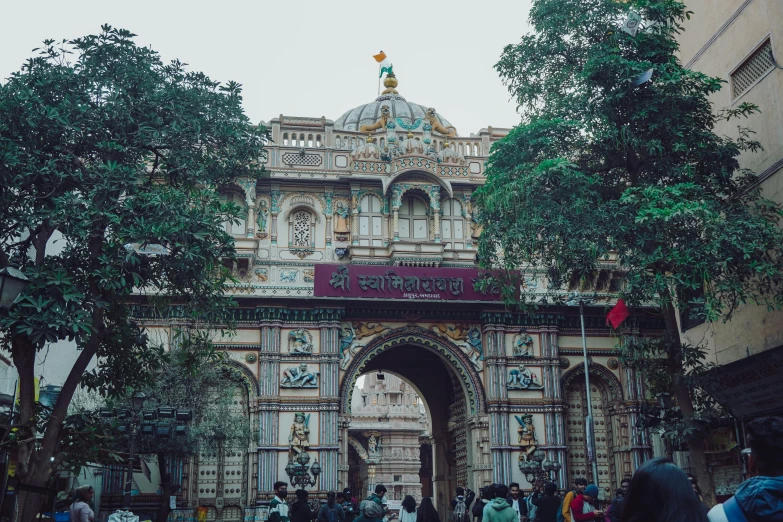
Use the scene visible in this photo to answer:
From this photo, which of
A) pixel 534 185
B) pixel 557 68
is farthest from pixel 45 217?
pixel 557 68

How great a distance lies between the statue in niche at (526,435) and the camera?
2772cm

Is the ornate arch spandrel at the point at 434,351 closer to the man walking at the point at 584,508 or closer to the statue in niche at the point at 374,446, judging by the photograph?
the man walking at the point at 584,508

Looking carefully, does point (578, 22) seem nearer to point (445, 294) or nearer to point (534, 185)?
point (534, 185)

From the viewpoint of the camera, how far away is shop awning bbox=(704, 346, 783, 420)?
17.1 m

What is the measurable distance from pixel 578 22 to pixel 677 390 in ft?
26.1

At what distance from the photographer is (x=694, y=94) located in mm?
17109

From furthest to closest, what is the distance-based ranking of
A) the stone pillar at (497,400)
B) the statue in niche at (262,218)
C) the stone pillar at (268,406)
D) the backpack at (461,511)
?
the statue in niche at (262,218), the stone pillar at (497,400), the stone pillar at (268,406), the backpack at (461,511)

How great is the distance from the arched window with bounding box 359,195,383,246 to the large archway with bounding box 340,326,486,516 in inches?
128

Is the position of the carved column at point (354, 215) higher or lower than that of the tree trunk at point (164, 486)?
higher

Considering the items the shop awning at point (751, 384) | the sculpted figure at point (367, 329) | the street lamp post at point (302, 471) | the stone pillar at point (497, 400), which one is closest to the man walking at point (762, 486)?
the shop awning at point (751, 384)

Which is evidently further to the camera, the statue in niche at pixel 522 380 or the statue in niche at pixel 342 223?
the statue in niche at pixel 342 223

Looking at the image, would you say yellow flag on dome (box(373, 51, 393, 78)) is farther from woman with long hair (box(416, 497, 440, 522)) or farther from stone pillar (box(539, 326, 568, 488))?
woman with long hair (box(416, 497, 440, 522))

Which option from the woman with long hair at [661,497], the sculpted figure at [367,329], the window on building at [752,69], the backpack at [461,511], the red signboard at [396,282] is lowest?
the backpack at [461,511]

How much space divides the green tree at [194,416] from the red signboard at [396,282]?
14.8 ft
